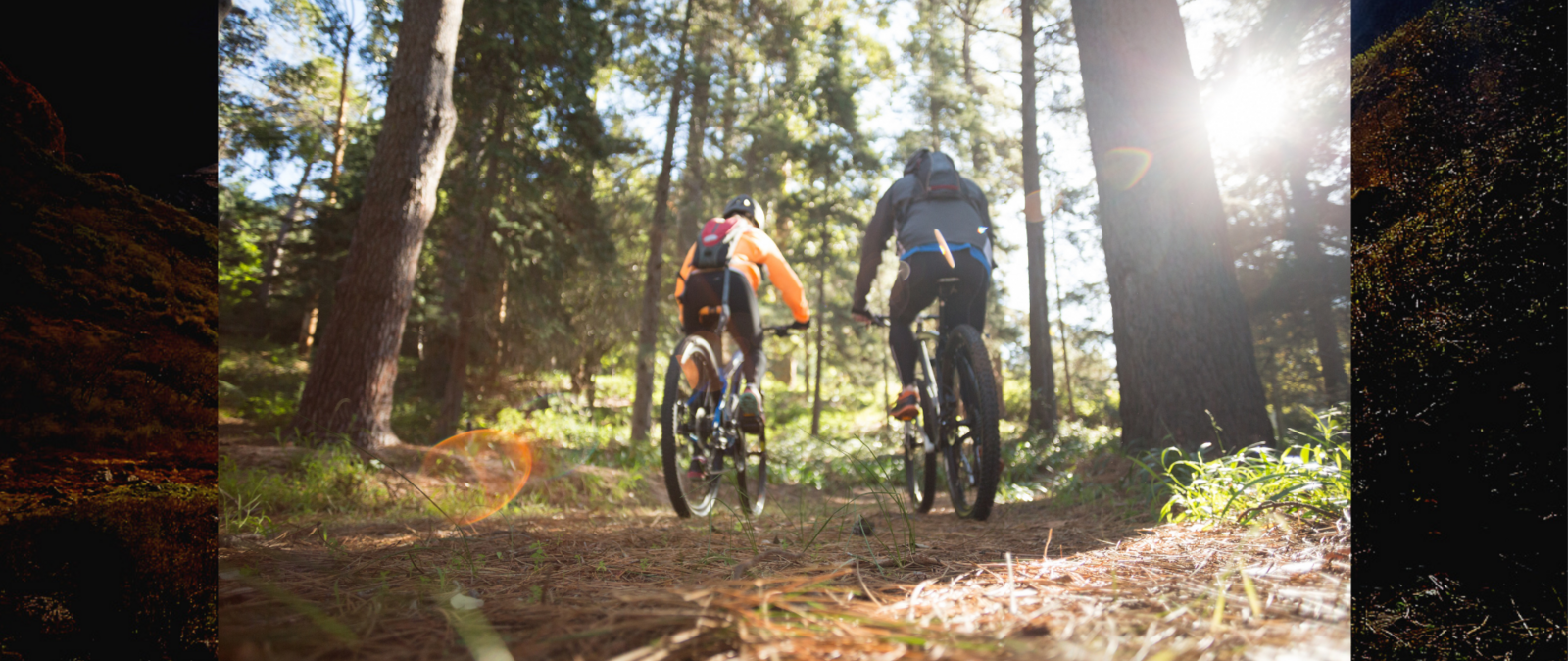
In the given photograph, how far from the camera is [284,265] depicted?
42.0 feet

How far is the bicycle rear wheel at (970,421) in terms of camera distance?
104 inches

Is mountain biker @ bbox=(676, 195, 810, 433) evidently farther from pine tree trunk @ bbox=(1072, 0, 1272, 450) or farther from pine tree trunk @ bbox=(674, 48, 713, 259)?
pine tree trunk @ bbox=(674, 48, 713, 259)

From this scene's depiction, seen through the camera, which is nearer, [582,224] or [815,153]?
[582,224]

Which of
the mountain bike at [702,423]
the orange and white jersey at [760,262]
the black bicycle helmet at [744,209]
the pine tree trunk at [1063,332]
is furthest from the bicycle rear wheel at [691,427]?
the pine tree trunk at [1063,332]

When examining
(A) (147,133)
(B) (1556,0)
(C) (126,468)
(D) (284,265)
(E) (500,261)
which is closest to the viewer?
(B) (1556,0)

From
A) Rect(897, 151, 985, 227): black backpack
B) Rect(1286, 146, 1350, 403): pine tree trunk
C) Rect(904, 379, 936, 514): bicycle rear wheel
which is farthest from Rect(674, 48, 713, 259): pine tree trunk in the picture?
Rect(904, 379, 936, 514): bicycle rear wheel

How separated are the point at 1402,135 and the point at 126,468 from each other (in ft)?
7.55

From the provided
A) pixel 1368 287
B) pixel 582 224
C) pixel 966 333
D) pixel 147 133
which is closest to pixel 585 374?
pixel 582 224

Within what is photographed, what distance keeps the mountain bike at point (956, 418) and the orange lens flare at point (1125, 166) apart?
1.21m

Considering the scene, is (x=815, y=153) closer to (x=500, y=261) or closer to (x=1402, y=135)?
(x=500, y=261)

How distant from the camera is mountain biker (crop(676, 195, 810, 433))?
3.37 m

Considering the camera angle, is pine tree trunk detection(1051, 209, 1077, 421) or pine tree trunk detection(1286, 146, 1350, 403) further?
pine tree trunk detection(1051, 209, 1077, 421)

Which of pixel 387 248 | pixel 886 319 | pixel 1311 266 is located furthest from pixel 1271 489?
pixel 1311 266

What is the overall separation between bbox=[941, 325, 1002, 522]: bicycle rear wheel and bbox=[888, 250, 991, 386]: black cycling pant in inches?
6.6
